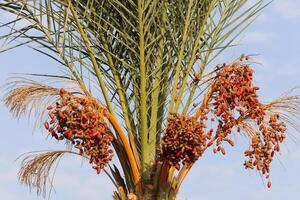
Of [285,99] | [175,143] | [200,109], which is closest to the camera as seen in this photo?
Result: [175,143]

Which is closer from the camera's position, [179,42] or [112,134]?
[112,134]

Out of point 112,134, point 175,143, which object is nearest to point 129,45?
point 112,134

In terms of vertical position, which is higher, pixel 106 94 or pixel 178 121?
pixel 106 94

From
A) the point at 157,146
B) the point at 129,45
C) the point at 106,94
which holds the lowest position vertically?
the point at 157,146

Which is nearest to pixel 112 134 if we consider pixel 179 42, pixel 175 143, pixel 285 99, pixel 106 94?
pixel 106 94

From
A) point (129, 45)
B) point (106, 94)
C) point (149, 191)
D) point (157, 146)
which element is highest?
point (129, 45)

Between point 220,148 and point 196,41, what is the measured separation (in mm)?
1457

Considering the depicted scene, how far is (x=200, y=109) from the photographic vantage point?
301 inches

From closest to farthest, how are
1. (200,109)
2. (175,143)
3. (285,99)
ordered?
(175,143) → (200,109) → (285,99)

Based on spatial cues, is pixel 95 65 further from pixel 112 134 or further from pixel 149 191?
pixel 149 191

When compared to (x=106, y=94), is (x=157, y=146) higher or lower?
lower

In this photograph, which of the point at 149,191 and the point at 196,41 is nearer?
the point at 149,191

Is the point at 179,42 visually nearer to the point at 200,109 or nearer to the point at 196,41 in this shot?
the point at 196,41

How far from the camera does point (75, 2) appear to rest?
27.2 ft
